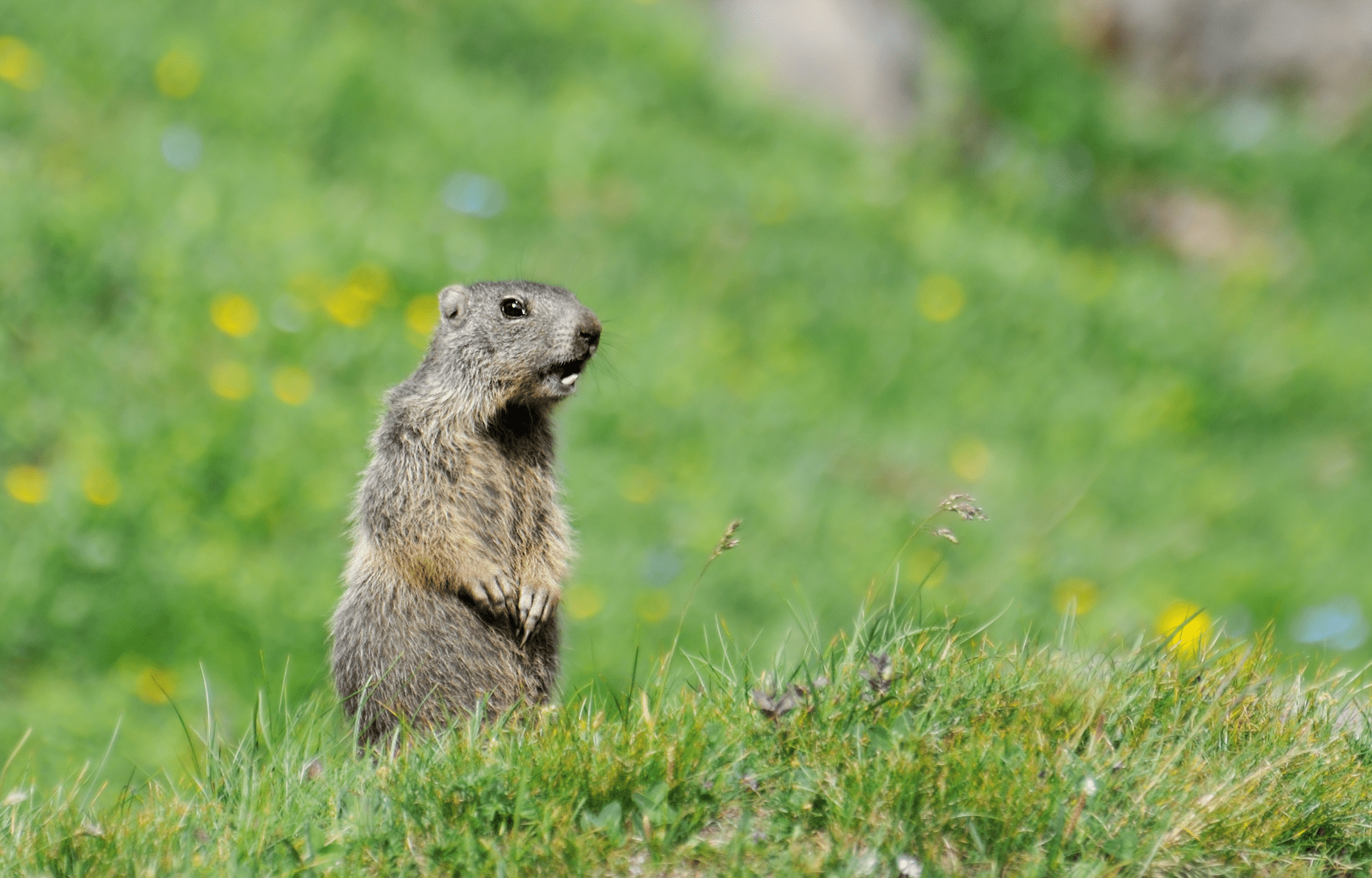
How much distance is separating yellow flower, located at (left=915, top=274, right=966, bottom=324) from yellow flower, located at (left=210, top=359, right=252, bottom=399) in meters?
4.92

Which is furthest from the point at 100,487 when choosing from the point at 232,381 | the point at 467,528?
the point at 467,528

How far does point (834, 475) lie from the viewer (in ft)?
27.1

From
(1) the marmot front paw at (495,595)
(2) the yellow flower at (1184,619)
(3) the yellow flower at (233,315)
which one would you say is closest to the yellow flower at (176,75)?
(3) the yellow flower at (233,315)

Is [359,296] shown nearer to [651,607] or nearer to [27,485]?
[27,485]

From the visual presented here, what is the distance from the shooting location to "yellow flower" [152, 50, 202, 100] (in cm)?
867

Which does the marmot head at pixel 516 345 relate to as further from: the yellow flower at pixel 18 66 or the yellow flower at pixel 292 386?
the yellow flower at pixel 18 66

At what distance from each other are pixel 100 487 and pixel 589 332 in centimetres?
342

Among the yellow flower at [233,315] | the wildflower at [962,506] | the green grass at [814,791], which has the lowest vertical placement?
the green grass at [814,791]

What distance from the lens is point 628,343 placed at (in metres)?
8.29

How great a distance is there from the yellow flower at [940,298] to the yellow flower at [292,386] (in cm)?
460

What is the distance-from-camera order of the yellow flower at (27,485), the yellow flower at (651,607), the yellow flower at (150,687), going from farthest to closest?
→ the yellow flower at (651,607) → the yellow flower at (27,485) → the yellow flower at (150,687)

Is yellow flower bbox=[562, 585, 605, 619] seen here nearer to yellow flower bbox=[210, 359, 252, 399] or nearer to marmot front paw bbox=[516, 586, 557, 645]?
yellow flower bbox=[210, 359, 252, 399]

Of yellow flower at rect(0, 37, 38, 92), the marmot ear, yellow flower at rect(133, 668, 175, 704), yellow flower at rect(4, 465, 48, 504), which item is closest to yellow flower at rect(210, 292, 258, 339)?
yellow flower at rect(4, 465, 48, 504)

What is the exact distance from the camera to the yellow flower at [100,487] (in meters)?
6.36
